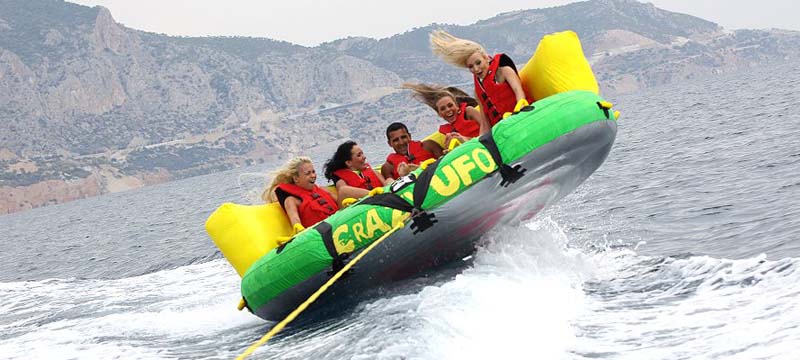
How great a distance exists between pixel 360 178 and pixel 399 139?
0.51m

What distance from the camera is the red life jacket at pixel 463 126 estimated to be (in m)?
7.66

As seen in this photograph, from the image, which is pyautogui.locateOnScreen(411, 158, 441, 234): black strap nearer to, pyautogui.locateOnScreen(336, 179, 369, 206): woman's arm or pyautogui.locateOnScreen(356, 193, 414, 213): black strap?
pyautogui.locateOnScreen(356, 193, 414, 213): black strap

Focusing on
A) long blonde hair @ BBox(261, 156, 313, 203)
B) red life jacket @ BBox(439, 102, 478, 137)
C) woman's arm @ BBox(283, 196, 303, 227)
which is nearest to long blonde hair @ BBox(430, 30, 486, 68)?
red life jacket @ BBox(439, 102, 478, 137)

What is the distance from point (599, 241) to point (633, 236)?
391 millimetres

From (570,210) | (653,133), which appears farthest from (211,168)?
(570,210)

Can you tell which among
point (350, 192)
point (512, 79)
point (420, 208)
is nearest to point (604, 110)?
point (512, 79)

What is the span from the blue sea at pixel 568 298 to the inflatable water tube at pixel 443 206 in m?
0.32

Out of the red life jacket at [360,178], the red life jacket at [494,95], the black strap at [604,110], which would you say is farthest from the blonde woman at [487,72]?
the red life jacket at [360,178]

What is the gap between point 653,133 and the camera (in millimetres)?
26938

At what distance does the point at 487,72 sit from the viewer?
724 cm

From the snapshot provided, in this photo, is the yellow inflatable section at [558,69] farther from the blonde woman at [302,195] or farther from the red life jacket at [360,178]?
the blonde woman at [302,195]

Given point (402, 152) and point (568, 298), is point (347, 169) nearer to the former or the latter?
point (402, 152)

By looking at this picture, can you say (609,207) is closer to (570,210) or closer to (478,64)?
(570,210)

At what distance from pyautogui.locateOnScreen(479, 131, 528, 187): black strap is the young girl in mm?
972
